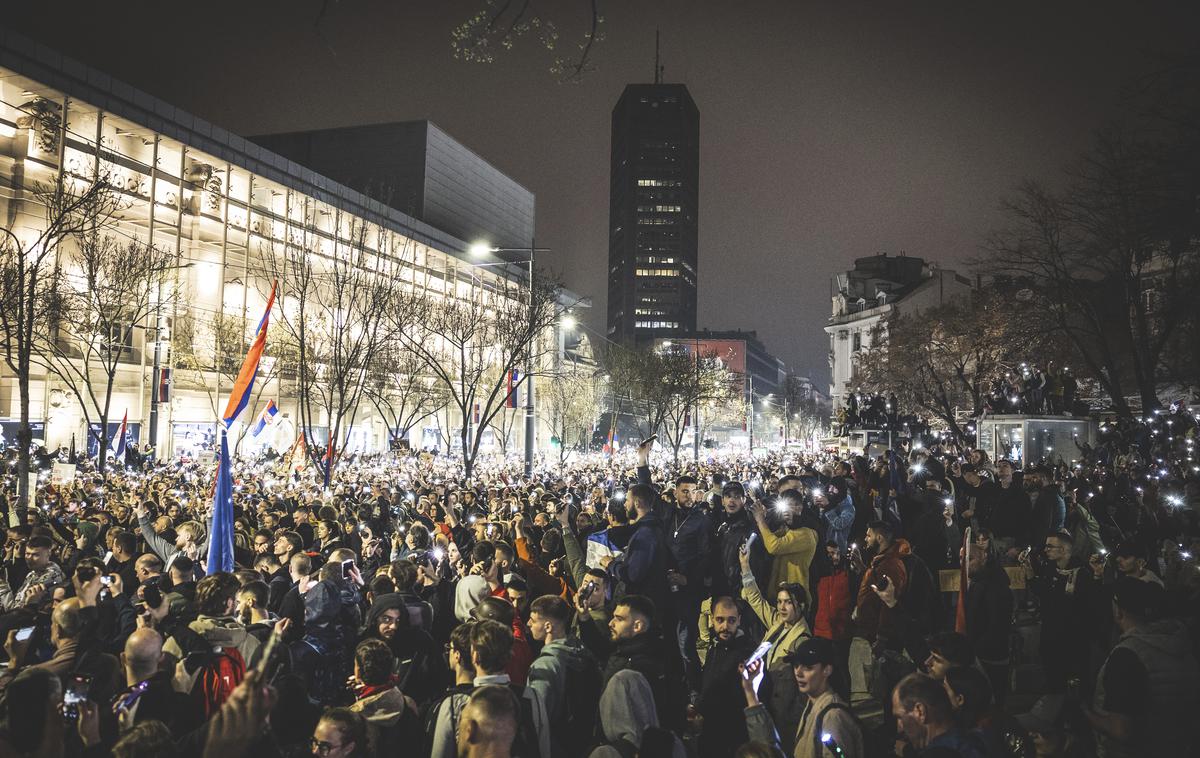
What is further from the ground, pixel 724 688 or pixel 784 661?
pixel 784 661

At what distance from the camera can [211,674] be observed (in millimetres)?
4180

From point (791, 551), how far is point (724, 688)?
2.22 metres

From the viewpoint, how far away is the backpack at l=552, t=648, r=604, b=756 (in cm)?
448

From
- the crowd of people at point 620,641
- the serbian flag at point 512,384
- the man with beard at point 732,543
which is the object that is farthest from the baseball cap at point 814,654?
the serbian flag at point 512,384

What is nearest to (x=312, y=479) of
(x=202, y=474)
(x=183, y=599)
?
(x=202, y=474)

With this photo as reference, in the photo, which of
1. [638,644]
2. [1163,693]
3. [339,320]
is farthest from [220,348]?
[1163,693]

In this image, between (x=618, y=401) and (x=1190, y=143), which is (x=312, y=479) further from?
(x=618, y=401)

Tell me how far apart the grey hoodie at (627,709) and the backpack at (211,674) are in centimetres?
197

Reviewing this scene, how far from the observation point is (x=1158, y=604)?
449 cm

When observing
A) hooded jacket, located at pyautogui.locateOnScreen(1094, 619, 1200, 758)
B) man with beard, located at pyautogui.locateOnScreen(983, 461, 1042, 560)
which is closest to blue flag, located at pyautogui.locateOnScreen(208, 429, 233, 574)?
hooded jacket, located at pyautogui.locateOnScreen(1094, 619, 1200, 758)

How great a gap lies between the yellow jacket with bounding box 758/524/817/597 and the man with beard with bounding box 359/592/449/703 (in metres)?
2.99

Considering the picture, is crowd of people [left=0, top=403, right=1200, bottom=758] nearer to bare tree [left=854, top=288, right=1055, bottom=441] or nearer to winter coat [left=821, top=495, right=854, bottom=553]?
winter coat [left=821, top=495, right=854, bottom=553]

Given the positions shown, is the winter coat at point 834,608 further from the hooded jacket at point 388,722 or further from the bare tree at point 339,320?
the bare tree at point 339,320

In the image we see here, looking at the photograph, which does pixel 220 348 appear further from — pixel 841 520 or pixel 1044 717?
pixel 1044 717
